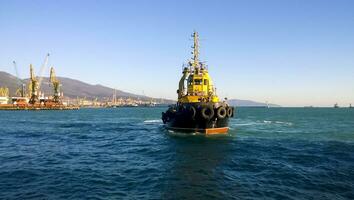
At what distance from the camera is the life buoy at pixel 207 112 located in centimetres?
3816

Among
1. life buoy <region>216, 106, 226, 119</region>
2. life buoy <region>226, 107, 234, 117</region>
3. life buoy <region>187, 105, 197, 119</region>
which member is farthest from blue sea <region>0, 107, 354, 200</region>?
life buoy <region>226, 107, 234, 117</region>

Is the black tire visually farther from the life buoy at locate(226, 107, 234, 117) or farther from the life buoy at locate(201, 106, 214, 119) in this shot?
the life buoy at locate(226, 107, 234, 117)

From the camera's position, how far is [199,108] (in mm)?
38281

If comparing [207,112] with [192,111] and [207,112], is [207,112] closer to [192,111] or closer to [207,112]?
[207,112]

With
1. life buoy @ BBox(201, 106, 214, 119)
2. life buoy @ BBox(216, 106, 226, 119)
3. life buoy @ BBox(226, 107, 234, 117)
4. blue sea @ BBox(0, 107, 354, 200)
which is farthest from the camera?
life buoy @ BBox(226, 107, 234, 117)

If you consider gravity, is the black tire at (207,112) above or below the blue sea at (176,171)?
above

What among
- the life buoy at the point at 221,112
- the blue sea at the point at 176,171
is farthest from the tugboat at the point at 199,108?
the blue sea at the point at 176,171

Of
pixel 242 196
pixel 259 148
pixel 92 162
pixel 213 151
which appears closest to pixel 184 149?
pixel 213 151

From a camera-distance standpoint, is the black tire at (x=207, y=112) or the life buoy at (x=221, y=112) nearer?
the black tire at (x=207, y=112)

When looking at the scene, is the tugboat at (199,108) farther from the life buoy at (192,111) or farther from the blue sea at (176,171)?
the blue sea at (176,171)

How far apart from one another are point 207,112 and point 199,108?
1.17 m

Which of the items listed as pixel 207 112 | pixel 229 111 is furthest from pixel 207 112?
pixel 229 111

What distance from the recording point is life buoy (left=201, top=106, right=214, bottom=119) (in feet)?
125

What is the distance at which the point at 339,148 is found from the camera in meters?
31.7
